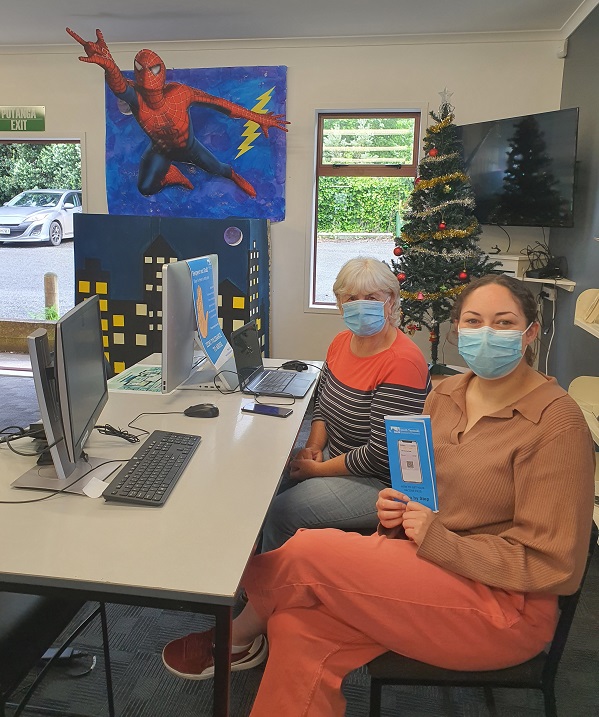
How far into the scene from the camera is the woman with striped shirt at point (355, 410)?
1.77 m

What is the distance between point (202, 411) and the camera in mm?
1999

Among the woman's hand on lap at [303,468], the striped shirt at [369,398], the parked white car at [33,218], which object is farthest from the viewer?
the parked white car at [33,218]

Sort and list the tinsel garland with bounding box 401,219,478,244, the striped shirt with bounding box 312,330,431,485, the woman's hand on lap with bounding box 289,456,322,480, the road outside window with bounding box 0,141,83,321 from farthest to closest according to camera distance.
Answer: the road outside window with bounding box 0,141,83,321, the tinsel garland with bounding box 401,219,478,244, the woman's hand on lap with bounding box 289,456,322,480, the striped shirt with bounding box 312,330,431,485

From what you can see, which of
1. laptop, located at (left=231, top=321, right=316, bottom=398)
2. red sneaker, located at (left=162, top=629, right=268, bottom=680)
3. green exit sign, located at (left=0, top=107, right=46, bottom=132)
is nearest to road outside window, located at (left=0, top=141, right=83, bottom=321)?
green exit sign, located at (left=0, top=107, right=46, bottom=132)

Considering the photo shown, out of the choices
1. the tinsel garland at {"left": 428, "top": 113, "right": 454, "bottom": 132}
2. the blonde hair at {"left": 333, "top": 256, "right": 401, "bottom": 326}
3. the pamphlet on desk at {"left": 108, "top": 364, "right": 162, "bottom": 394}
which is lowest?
the pamphlet on desk at {"left": 108, "top": 364, "right": 162, "bottom": 394}

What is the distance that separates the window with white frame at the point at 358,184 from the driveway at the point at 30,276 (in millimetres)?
2435

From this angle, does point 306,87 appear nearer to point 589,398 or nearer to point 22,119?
point 22,119

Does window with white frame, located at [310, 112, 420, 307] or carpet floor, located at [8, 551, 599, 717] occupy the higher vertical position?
window with white frame, located at [310, 112, 420, 307]

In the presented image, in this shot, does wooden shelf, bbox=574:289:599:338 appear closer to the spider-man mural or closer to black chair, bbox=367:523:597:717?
black chair, bbox=367:523:597:717

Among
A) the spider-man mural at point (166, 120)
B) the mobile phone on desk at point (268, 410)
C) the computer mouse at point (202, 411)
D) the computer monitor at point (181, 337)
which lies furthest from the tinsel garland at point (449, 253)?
the computer mouse at point (202, 411)

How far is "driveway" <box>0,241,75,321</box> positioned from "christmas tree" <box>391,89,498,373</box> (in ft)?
10.7

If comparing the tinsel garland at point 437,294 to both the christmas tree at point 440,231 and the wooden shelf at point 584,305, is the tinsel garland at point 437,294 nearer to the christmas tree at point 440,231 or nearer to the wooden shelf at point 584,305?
the christmas tree at point 440,231

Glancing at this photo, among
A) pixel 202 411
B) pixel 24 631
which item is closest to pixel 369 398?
pixel 202 411

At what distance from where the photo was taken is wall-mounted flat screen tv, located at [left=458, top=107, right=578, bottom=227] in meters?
3.67
